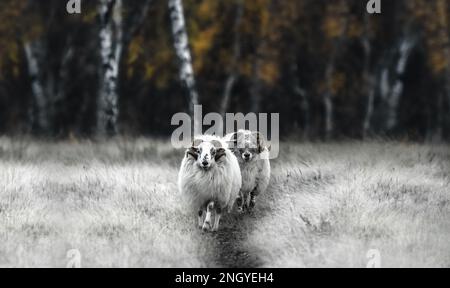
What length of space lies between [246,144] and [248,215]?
1113 mm

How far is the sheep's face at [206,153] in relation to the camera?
28.1 feet

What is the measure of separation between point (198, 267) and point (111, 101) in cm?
1040

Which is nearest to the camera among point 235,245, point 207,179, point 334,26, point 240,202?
point 235,245

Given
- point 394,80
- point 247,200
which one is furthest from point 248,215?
point 394,80

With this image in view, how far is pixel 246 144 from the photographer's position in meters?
10.1

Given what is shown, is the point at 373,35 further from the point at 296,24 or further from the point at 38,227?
the point at 38,227

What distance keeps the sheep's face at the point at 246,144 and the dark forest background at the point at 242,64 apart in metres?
10.7

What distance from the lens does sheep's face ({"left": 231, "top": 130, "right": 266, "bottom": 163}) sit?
10102 millimetres

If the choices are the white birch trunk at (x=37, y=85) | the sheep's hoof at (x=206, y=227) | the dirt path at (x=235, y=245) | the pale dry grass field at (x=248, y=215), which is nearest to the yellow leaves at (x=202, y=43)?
the white birch trunk at (x=37, y=85)

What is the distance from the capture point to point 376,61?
84.5ft

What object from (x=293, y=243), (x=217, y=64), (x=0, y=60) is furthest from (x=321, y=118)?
(x=293, y=243)

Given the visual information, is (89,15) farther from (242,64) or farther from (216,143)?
(216,143)

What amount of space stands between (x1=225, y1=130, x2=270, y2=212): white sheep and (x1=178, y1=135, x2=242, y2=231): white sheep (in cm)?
102

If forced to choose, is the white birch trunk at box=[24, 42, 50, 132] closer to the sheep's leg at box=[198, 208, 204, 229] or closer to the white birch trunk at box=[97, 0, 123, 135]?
the white birch trunk at box=[97, 0, 123, 135]
